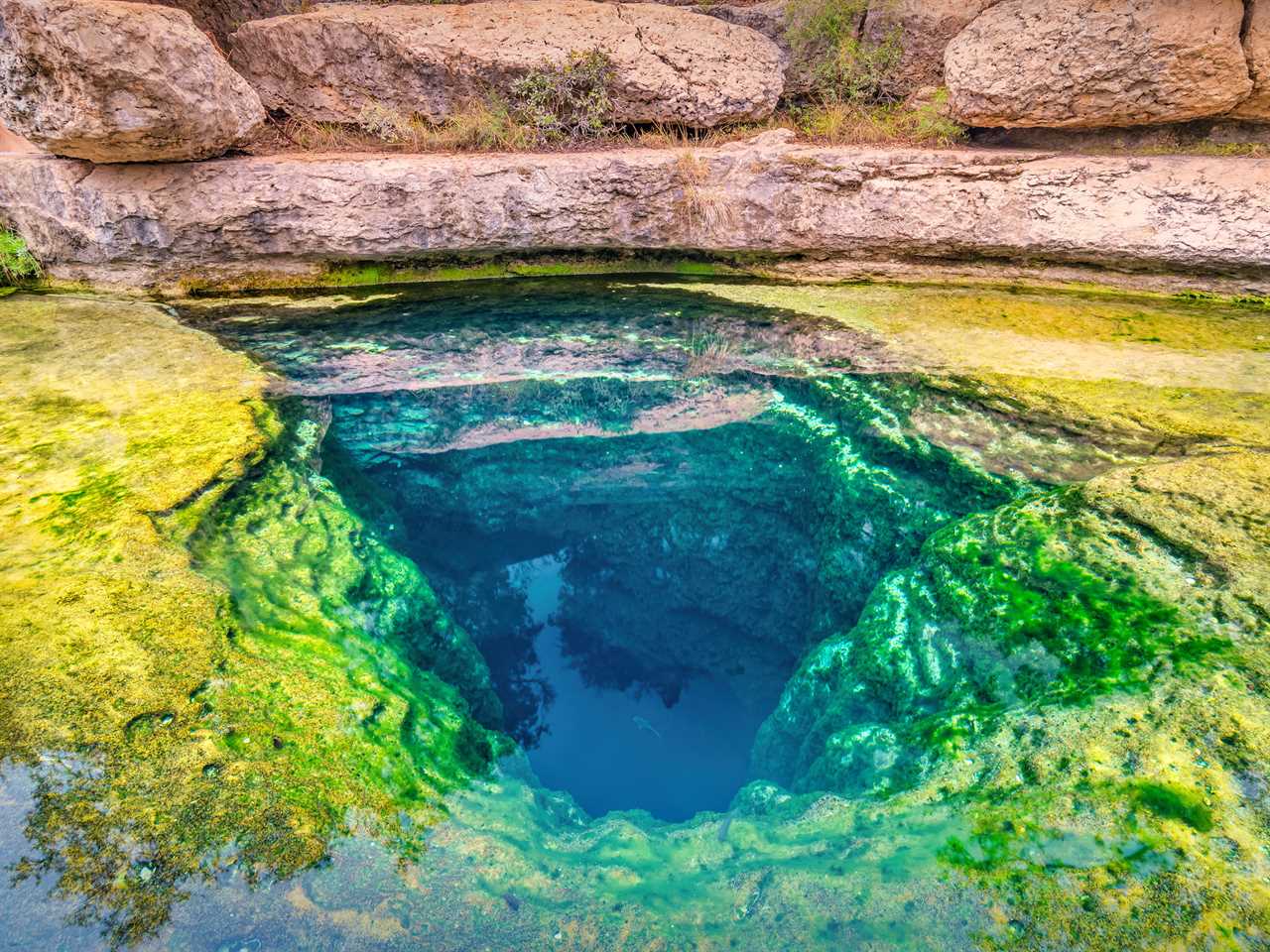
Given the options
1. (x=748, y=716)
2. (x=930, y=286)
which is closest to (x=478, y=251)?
(x=930, y=286)

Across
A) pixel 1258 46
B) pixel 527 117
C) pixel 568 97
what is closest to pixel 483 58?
pixel 527 117

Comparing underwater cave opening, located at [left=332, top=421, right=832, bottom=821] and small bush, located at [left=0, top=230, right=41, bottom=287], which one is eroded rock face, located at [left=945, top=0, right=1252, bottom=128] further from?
small bush, located at [left=0, top=230, right=41, bottom=287]

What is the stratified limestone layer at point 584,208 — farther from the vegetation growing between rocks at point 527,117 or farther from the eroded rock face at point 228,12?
the eroded rock face at point 228,12

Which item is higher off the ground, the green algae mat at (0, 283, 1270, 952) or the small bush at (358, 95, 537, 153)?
the small bush at (358, 95, 537, 153)

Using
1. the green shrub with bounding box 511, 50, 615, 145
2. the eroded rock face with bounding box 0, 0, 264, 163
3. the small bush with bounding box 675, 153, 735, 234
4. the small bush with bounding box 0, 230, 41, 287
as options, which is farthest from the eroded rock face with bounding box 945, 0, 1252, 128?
the small bush with bounding box 0, 230, 41, 287

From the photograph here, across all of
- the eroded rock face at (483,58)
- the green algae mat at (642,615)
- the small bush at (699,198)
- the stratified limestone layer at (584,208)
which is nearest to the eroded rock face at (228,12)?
the eroded rock face at (483,58)

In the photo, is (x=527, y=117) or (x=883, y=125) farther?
(x=527, y=117)

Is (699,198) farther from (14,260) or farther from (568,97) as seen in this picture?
(14,260)
